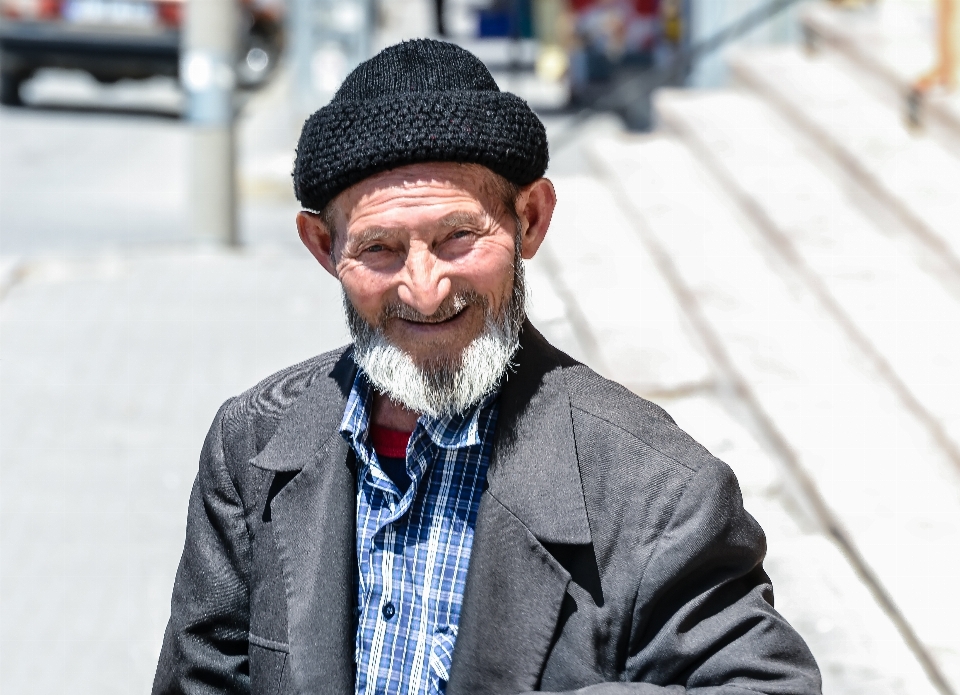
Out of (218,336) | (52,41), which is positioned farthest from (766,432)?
(52,41)

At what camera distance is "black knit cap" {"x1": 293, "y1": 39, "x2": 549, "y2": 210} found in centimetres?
190

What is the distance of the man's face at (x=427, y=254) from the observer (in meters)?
1.95

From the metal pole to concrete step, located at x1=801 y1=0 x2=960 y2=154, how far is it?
3225 mm

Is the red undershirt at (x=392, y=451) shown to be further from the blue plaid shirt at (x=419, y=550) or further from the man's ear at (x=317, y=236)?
the man's ear at (x=317, y=236)

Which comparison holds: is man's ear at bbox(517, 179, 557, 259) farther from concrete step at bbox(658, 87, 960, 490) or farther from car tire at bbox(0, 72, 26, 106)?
car tire at bbox(0, 72, 26, 106)

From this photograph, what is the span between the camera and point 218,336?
646 cm

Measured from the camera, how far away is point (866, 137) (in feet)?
21.1

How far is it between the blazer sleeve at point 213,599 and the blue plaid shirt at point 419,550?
0.68 feet

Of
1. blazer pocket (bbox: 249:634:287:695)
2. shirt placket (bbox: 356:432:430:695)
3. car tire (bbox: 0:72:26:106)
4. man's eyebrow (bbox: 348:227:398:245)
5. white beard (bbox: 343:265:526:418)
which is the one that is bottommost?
car tire (bbox: 0:72:26:106)

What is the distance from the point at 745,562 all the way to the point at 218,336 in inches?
189

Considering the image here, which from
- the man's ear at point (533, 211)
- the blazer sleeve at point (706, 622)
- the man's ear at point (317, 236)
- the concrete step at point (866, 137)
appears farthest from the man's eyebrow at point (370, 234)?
the concrete step at point (866, 137)

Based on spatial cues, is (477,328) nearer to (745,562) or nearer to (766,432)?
(745,562)

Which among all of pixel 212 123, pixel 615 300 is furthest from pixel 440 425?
pixel 212 123

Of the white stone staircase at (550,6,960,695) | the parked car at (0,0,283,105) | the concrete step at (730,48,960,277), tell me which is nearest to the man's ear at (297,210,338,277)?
the white stone staircase at (550,6,960,695)
